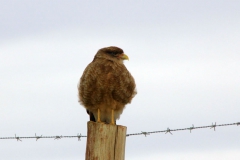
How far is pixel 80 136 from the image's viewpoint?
721cm

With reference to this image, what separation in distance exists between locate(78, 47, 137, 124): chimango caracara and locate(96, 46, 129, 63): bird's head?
22 cm

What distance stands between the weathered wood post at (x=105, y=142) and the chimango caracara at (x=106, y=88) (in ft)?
9.24

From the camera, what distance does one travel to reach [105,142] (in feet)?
18.4

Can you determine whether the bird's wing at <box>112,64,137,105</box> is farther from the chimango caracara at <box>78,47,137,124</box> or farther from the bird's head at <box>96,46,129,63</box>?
the bird's head at <box>96,46,129,63</box>

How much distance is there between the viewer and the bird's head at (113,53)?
9289 mm

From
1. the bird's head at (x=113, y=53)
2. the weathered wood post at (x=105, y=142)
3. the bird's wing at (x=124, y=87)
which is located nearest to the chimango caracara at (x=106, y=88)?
the bird's wing at (x=124, y=87)

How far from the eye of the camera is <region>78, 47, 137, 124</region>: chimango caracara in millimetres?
8555

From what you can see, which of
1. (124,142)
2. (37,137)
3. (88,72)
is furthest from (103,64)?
(124,142)

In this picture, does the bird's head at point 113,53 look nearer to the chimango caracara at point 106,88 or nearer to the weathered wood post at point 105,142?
the chimango caracara at point 106,88

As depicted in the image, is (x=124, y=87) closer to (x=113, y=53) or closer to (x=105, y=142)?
(x=113, y=53)

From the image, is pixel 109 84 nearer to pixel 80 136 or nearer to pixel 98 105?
pixel 98 105

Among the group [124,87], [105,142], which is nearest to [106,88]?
[124,87]

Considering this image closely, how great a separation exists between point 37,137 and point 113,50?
8.23 feet

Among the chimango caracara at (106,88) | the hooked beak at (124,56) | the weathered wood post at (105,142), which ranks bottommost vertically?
the weathered wood post at (105,142)
